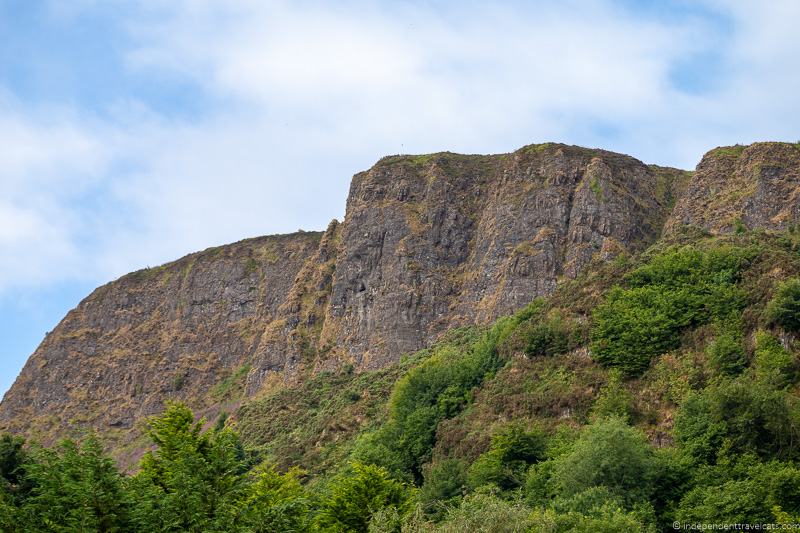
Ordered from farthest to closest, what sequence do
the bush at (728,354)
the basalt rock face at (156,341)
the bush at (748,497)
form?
1. the basalt rock face at (156,341)
2. the bush at (728,354)
3. the bush at (748,497)

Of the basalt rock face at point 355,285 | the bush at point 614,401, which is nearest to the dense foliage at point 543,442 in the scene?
the bush at point 614,401


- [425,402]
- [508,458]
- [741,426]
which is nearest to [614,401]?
[508,458]

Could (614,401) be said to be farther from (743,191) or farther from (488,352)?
(743,191)

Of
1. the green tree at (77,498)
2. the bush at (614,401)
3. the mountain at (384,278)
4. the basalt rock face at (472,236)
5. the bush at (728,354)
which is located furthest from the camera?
the basalt rock face at (472,236)

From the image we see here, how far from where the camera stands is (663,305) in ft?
188

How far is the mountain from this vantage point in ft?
→ 272

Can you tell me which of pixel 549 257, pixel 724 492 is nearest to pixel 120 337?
pixel 549 257

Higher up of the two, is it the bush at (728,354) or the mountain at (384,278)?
the mountain at (384,278)

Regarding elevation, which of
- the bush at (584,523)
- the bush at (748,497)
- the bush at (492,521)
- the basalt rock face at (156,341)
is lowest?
the bush at (748,497)

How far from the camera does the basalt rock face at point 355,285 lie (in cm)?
8881

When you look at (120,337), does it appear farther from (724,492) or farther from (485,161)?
(724,492)

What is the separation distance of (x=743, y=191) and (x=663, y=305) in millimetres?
26305

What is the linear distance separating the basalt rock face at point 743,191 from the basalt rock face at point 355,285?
1.69 m

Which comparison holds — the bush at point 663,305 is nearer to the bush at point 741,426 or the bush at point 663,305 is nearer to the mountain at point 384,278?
the mountain at point 384,278
